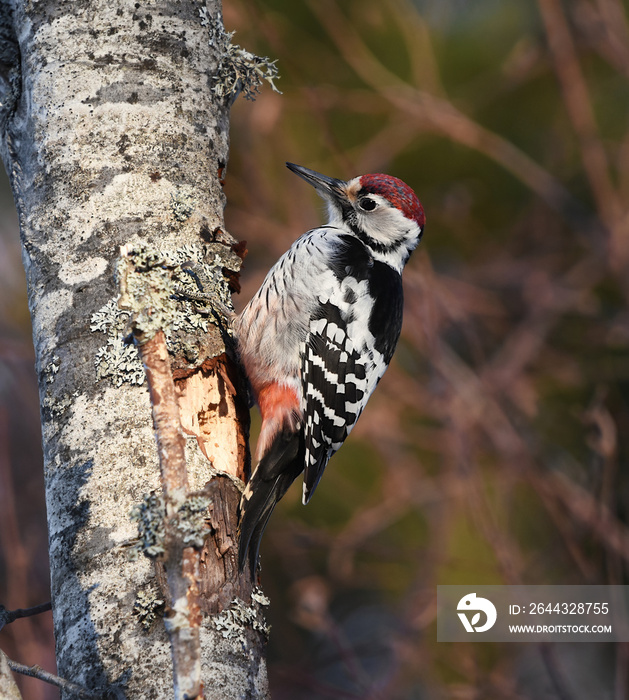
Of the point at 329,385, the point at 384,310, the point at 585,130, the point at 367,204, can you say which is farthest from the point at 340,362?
the point at 585,130

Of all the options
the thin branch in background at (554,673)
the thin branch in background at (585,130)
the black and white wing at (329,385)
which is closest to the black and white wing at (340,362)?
the black and white wing at (329,385)

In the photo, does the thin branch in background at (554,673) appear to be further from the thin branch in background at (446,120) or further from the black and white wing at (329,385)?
the thin branch in background at (446,120)

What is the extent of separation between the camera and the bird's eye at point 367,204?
3488 millimetres

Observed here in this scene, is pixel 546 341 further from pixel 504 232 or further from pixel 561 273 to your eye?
pixel 504 232

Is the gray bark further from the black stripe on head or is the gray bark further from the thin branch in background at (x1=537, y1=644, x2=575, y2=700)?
the thin branch in background at (x1=537, y1=644, x2=575, y2=700)

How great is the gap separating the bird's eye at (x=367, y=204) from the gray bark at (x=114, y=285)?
4.23 ft

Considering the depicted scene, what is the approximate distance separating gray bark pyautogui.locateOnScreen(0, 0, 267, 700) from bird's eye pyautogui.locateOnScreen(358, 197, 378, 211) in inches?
50.7

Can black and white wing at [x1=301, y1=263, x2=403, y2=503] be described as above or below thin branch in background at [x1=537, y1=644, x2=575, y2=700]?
above

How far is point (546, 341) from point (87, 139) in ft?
12.0

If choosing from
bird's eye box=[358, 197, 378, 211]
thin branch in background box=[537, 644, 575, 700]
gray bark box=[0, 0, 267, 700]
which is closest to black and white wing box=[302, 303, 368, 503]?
gray bark box=[0, 0, 267, 700]

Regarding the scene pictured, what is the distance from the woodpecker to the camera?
8.86 ft

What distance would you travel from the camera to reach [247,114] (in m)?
4.52

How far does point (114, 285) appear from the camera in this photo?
1.83m

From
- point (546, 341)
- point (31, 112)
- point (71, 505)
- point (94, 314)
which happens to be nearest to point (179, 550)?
point (71, 505)
